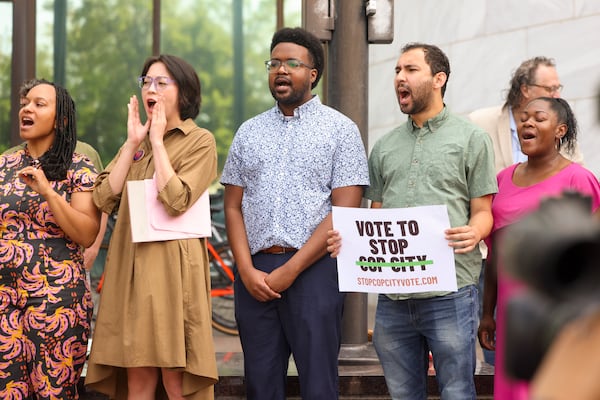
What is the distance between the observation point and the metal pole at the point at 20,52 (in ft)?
27.9

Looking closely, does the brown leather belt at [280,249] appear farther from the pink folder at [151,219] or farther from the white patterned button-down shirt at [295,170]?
the pink folder at [151,219]

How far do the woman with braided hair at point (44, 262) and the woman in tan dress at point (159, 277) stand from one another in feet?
0.51

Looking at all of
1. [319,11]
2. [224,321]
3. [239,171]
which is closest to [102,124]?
[224,321]

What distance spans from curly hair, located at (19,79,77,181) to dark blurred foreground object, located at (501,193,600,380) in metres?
3.96

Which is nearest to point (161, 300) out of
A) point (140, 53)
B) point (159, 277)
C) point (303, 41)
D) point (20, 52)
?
point (159, 277)

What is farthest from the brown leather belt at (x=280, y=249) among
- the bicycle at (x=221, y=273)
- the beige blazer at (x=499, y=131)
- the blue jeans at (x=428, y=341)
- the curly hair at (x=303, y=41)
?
the bicycle at (x=221, y=273)

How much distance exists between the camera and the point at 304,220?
13.7 ft

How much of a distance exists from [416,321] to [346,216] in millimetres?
524

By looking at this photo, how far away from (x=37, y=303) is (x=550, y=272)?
12.7 feet

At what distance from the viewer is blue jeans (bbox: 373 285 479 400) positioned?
12.7 feet

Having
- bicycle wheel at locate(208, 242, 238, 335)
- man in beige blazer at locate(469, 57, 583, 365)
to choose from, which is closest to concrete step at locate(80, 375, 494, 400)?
man in beige blazer at locate(469, 57, 583, 365)

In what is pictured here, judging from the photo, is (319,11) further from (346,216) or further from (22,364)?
(22,364)

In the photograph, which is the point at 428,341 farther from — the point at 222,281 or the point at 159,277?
the point at 222,281

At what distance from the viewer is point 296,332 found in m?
4.14
